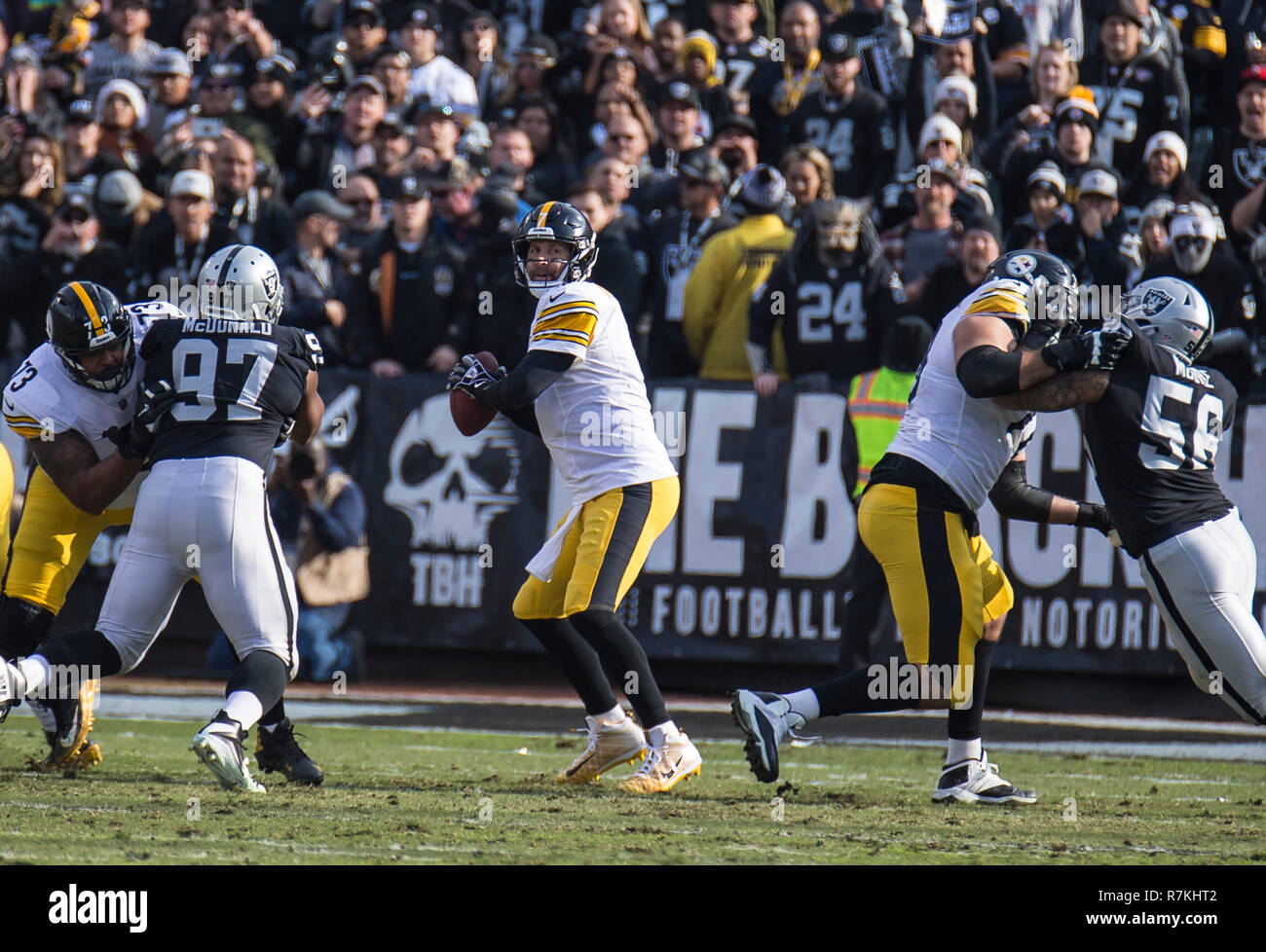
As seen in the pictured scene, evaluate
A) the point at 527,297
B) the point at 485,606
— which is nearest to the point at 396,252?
the point at 527,297

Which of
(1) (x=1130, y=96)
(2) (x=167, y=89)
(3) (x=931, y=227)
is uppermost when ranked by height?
(2) (x=167, y=89)

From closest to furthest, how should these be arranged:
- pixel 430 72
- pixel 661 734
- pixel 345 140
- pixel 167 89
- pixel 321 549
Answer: pixel 661 734, pixel 321 549, pixel 345 140, pixel 430 72, pixel 167 89

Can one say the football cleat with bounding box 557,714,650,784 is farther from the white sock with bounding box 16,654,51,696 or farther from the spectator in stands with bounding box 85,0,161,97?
the spectator in stands with bounding box 85,0,161,97

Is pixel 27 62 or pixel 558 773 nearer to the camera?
pixel 558 773

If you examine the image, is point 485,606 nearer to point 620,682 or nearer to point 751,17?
point 620,682

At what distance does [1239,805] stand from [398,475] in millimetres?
5066

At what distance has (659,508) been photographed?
593cm

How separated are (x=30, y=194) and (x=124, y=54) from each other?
2.17 metres

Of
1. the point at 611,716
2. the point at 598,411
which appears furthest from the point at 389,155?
the point at 611,716

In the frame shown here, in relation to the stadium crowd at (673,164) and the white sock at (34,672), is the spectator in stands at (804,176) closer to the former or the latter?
the stadium crowd at (673,164)

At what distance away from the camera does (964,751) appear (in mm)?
5746

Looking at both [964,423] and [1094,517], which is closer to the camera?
[964,423]

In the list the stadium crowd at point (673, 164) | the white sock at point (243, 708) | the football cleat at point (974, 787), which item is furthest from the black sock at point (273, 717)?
the stadium crowd at point (673, 164)

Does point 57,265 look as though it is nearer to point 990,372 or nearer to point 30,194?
point 30,194
